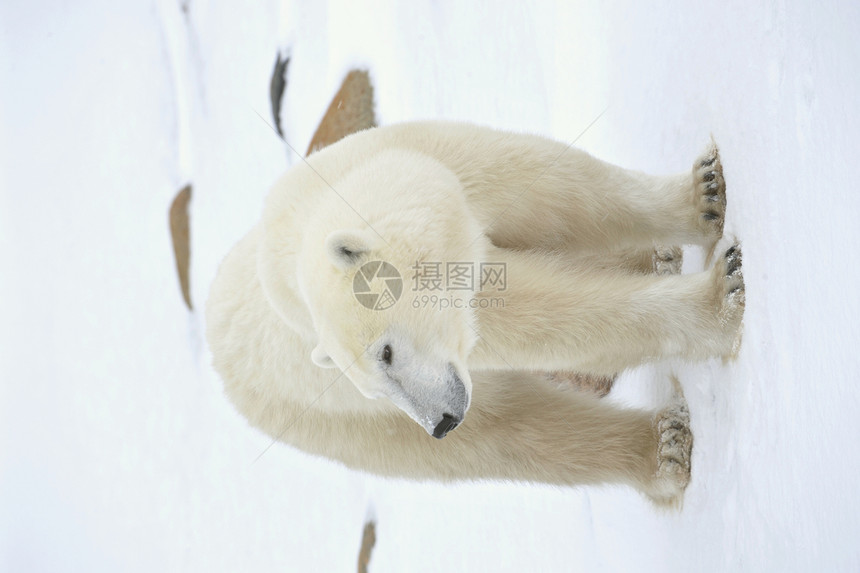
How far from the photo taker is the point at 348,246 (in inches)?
69.2

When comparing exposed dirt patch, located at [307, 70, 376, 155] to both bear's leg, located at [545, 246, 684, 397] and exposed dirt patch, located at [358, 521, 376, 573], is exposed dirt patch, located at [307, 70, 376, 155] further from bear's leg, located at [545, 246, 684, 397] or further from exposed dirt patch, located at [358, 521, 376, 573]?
exposed dirt patch, located at [358, 521, 376, 573]

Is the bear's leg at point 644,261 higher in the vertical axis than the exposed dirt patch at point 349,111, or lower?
lower

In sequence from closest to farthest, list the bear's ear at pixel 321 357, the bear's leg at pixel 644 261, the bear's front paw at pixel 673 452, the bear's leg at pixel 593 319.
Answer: the bear's ear at pixel 321 357 → the bear's leg at pixel 593 319 → the bear's front paw at pixel 673 452 → the bear's leg at pixel 644 261

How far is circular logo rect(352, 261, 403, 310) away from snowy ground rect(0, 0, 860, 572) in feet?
2.84

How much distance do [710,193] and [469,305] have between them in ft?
2.66

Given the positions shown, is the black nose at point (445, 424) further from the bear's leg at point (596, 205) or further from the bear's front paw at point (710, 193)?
the bear's front paw at point (710, 193)

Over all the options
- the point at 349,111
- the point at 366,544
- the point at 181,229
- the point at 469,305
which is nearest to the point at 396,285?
the point at 469,305

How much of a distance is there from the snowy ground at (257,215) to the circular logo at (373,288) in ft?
2.84

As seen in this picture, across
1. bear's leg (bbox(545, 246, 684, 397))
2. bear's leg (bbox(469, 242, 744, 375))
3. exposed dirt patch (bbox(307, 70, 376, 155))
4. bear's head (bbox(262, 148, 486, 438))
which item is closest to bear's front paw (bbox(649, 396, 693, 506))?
bear's leg (bbox(545, 246, 684, 397))

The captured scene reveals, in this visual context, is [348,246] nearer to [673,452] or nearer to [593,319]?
[593,319]

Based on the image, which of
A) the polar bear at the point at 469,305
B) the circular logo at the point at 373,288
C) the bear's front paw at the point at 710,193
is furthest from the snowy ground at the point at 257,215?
the circular logo at the point at 373,288

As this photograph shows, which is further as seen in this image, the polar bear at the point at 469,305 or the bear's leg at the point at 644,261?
the bear's leg at the point at 644,261

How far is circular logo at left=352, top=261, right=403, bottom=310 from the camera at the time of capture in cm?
179

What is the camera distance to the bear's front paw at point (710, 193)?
2232mm
